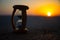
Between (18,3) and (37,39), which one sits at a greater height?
(18,3)

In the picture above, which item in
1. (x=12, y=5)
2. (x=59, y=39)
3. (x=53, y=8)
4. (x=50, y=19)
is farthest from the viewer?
(x=50, y=19)


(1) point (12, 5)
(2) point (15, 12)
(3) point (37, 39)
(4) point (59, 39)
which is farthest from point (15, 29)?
(4) point (59, 39)

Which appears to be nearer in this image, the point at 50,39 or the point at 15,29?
the point at 50,39

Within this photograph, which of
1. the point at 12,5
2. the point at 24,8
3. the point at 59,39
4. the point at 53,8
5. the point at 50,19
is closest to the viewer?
the point at 59,39

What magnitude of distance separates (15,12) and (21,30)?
34 cm

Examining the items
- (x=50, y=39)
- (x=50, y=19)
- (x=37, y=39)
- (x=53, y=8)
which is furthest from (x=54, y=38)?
(x=50, y=19)

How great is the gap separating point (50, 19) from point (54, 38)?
1.62 metres

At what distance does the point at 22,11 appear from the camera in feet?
8.76

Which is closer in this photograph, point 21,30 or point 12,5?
point 21,30

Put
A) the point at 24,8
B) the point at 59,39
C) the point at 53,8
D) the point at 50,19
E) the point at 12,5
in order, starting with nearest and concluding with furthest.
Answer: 1. the point at 59,39
2. the point at 24,8
3. the point at 12,5
4. the point at 53,8
5. the point at 50,19

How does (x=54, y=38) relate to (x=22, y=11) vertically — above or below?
below

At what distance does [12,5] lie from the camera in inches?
115

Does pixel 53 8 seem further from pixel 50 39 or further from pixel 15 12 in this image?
pixel 50 39

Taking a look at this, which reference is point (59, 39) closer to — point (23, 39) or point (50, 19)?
point (23, 39)
